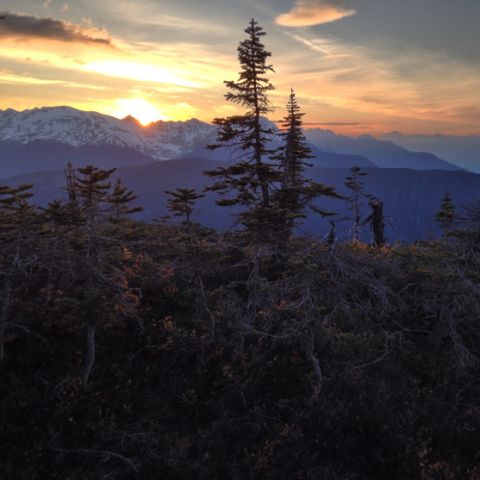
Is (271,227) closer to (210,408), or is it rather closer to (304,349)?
(304,349)

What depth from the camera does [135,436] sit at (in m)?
7.37

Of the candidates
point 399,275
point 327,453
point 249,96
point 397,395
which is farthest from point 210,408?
point 249,96

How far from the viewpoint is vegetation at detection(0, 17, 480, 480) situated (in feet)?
23.5

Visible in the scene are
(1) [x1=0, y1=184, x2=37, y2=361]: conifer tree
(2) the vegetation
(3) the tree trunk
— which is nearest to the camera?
(2) the vegetation

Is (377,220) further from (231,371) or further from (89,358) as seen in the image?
(89,358)

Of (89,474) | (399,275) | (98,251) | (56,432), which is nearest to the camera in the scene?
(89,474)

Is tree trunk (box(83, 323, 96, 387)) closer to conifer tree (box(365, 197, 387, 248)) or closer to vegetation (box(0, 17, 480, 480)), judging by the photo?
vegetation (box(0, 17, 480, 480))

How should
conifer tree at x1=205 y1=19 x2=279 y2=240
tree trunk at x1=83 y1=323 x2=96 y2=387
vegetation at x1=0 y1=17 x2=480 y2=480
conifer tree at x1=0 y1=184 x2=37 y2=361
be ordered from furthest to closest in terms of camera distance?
1. conifer tree at x1=205 y1=19 x2=279 y2=240
2. tree trunk at x1=83 y1=323 x2=96 y2=387
3. conifer tree at x1=0 y1=184 x2=37 y2=361
4. vegetation at x1=0 y1=17 x2=480 y2=480

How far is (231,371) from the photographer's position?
902 centimetres

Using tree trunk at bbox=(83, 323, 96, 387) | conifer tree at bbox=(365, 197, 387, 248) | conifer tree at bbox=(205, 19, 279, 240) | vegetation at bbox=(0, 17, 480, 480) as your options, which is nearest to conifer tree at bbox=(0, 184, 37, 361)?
vegetation at bbox=(0, 17, 480, 480)

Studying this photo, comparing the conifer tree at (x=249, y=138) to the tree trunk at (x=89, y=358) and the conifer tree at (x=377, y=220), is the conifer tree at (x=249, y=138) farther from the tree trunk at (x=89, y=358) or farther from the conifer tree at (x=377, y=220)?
the tree trunk at (x=89, y=358)

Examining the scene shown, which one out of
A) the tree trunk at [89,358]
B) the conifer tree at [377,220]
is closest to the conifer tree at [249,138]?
the conifer tree at [377,220]

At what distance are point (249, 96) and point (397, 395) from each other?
1672 cm

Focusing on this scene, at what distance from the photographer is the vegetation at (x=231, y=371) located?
7.16m
